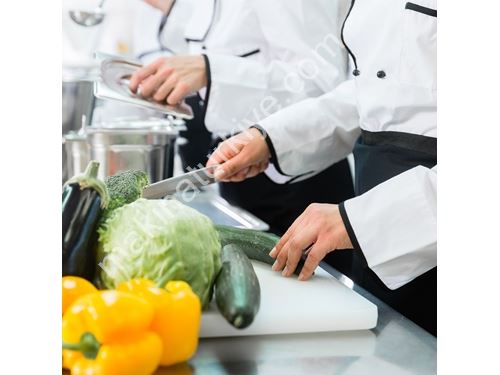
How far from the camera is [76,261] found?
0.74 meters

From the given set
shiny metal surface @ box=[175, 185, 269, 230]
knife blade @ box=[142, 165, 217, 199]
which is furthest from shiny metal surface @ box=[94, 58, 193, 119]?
knife blade @ box=[142, 165, 217, 199]

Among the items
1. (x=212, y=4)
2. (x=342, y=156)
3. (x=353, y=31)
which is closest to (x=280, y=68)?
(x=212, y=4)

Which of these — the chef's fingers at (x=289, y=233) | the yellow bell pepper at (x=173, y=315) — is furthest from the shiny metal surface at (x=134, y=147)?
the yellow bell pepper at (x=173, y=315)

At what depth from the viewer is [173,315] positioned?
65cm

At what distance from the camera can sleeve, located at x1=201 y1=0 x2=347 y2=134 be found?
52.7 inches

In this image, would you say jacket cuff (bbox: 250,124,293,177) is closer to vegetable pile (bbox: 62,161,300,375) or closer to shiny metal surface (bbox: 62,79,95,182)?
vegetable pile (bbox: 62,161,300,375)

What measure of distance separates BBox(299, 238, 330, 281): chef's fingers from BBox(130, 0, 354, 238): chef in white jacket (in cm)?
31

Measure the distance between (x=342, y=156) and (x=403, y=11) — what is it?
35 centimetres

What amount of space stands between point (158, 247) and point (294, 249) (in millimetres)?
238

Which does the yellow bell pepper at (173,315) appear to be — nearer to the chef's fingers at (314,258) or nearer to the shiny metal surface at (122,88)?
the chef's fingers at (314,258)

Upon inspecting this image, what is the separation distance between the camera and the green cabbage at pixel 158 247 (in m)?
0.72

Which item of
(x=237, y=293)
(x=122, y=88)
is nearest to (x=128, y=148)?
(x=122, y=88)

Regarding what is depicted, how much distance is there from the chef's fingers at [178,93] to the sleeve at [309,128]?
0.85 feet
